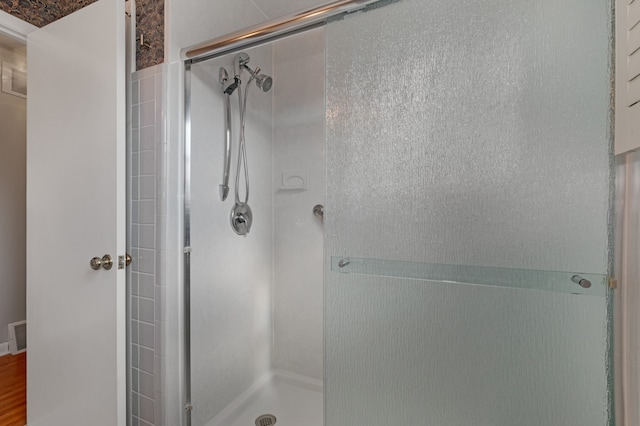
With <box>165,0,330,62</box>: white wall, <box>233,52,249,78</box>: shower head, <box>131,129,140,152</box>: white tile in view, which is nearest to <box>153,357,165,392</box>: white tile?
<box>131,129,140,152</box>: white tile

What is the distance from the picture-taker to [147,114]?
3.96ft

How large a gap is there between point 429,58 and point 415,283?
604mm

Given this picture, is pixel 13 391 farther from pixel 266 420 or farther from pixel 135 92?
pixel 135 92

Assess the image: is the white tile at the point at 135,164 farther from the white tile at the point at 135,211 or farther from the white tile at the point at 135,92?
the white tile at the point at 135,92

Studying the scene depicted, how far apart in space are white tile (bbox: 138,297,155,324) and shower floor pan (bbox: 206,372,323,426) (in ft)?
2.17

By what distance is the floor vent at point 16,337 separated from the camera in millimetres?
2125

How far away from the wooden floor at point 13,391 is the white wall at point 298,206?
133 centimetres

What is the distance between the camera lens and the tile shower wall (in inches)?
46.5

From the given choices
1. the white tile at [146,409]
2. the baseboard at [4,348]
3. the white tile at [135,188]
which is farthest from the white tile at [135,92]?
the baseboard at [4,348]

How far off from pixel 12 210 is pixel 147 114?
2.01m

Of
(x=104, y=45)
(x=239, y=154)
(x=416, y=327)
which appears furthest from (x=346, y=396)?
(x=104, y=45)

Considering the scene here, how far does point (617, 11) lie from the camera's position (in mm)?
604

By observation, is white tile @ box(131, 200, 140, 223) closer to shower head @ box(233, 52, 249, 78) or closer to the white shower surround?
the white shower surround

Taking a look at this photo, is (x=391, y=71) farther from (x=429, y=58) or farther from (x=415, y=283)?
(x=415, y=283)
